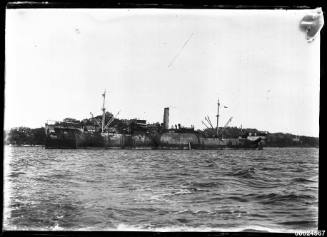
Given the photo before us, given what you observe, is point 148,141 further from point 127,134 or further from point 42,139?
point 42,139

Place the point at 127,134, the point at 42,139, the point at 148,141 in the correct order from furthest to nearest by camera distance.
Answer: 1. the point at 148,141
2. the point at 127,134
3. the point at 42,139

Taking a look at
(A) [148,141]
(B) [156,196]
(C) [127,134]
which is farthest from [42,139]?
(A) [148,141]

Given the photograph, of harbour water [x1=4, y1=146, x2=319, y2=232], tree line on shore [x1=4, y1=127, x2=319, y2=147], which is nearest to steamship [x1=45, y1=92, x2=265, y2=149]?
tree line on shore [x1=4, y1=127, x2=319, y2=147]

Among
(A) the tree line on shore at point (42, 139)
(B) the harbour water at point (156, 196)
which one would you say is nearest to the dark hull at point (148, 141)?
(A) the tree line on shore at point (42, 139)
